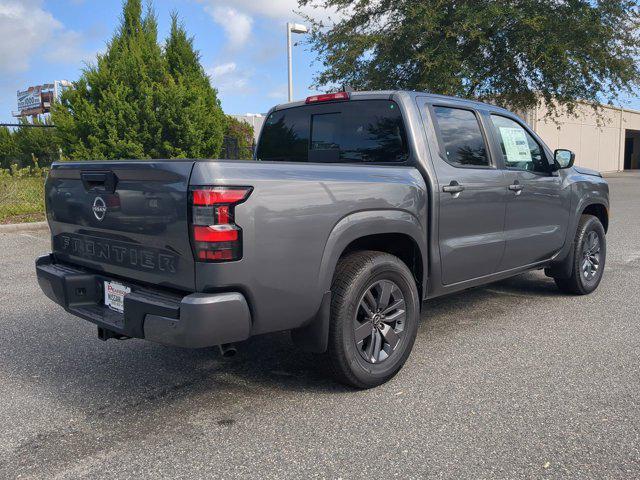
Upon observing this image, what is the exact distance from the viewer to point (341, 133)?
14.1 feet

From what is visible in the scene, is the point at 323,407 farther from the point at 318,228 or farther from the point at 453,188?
the point at 453,188

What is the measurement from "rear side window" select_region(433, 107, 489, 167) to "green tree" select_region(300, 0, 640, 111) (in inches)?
443

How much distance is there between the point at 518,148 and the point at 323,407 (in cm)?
295

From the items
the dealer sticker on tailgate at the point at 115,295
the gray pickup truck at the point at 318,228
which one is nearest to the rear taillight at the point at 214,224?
the gray pickup truck at the point at 318,228

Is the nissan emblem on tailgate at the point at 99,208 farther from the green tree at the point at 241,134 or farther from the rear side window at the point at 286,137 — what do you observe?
the green tree at the point at 241,134

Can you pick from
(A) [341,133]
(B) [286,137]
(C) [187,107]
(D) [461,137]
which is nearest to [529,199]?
(D) [461,137]

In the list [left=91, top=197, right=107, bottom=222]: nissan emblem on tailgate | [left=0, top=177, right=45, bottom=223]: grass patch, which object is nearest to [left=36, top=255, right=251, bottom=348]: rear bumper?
[left=91, top=197, right=107, bottom=222]: nissan emblem on tailgate

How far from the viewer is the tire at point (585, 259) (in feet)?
18.7

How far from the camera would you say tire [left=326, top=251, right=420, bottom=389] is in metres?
3.33

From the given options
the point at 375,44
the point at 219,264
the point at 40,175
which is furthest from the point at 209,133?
the point at 219,264

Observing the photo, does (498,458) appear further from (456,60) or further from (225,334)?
(456,60)

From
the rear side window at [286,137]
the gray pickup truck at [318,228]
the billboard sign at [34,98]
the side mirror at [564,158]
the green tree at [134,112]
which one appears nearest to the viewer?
the gray pickup truck at [318,228]

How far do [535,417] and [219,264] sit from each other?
75.3 inches

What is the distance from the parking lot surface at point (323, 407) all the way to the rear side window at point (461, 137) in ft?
4.57
